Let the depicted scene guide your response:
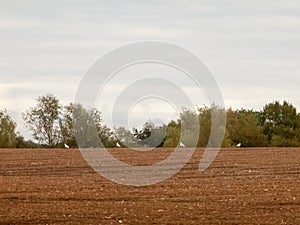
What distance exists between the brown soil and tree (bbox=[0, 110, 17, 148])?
82.1 ft

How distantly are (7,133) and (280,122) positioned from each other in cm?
2558

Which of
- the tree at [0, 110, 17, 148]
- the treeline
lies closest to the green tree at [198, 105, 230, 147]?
the treeline

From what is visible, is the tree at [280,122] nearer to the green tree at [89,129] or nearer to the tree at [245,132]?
the tree at [245,132]

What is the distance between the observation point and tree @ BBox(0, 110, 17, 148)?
207 ft

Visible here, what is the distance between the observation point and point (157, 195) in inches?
940

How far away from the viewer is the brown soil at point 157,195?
62.6 ft

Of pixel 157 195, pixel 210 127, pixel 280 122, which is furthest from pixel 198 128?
pixel 157 195

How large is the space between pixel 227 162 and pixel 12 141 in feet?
98.3

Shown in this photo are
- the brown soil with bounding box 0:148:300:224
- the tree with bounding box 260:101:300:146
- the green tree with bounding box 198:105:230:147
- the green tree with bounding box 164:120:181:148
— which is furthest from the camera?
the tree with bounding box 260:101:300:146

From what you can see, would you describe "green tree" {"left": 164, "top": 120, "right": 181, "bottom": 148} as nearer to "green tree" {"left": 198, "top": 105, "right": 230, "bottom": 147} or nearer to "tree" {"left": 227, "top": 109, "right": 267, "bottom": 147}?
A: "green tree" {"left": 198, "top": 105, "right": 230, "bottom": 147}

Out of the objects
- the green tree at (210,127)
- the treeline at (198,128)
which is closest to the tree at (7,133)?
the treeline at (198,128)

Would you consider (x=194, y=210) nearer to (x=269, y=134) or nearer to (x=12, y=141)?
(x=12, y=141)

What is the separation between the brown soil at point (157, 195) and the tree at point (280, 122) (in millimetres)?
37219

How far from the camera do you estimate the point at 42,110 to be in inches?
2692
